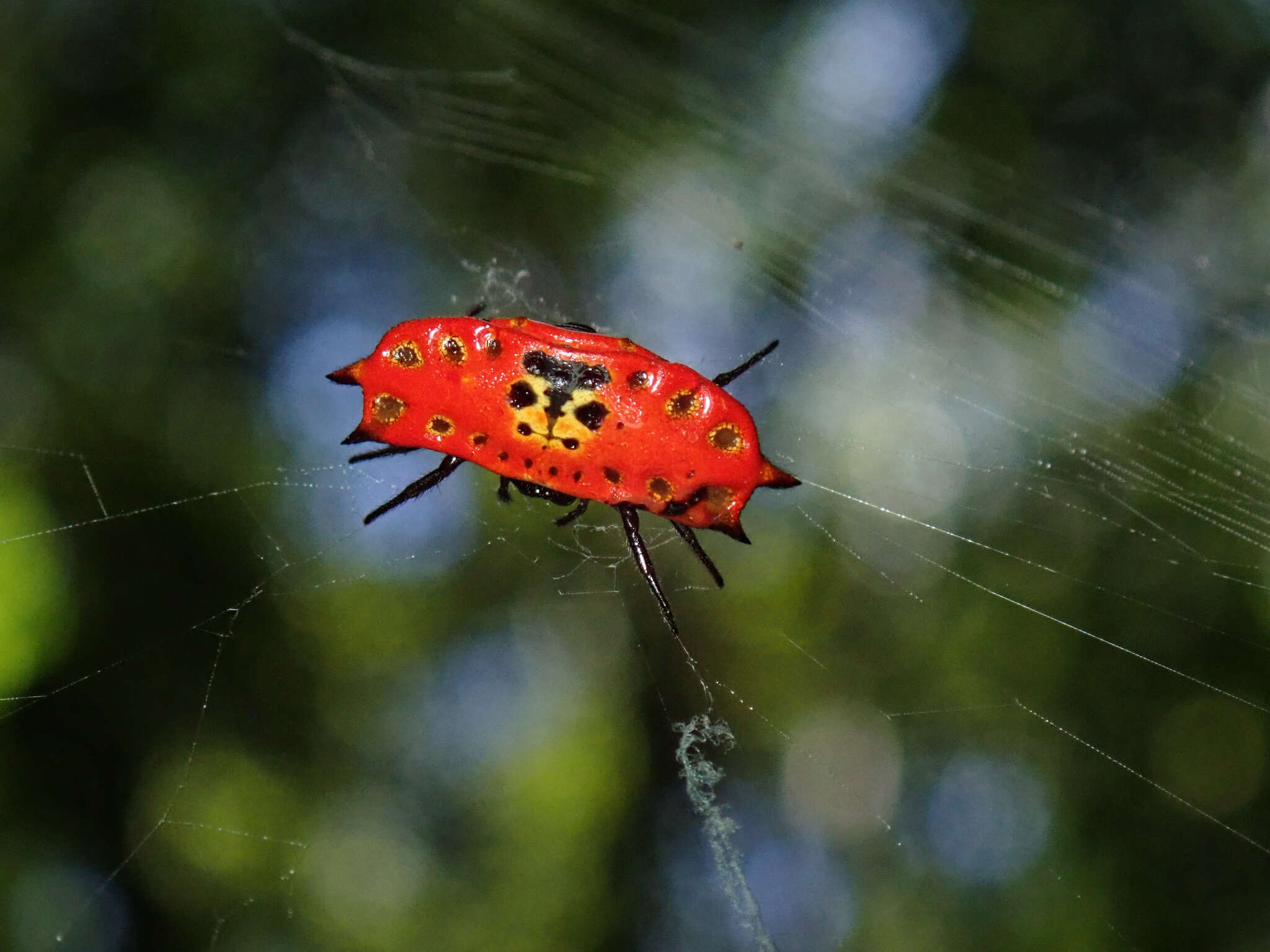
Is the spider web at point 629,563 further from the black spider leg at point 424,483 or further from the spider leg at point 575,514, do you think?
the black spider leg at point 424,483

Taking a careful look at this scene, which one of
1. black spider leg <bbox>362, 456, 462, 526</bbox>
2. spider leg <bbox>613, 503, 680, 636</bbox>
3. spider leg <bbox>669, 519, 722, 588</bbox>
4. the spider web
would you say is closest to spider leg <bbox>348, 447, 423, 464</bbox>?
black spider leg <bbox>362, 456, 462, 526</bbox>

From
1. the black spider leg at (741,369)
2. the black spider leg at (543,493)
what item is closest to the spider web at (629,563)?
the black spider leg at (543,493)

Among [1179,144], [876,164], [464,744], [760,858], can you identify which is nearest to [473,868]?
[464,744]

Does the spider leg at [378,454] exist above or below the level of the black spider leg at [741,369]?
below

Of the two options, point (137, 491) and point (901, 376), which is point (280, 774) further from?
point (901, 376)

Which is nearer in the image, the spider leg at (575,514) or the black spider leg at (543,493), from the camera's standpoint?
the black spider leg at (543,493)

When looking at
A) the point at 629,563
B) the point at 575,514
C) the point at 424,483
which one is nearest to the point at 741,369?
the point at 575,514

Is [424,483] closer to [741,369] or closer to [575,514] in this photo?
[575,514]
